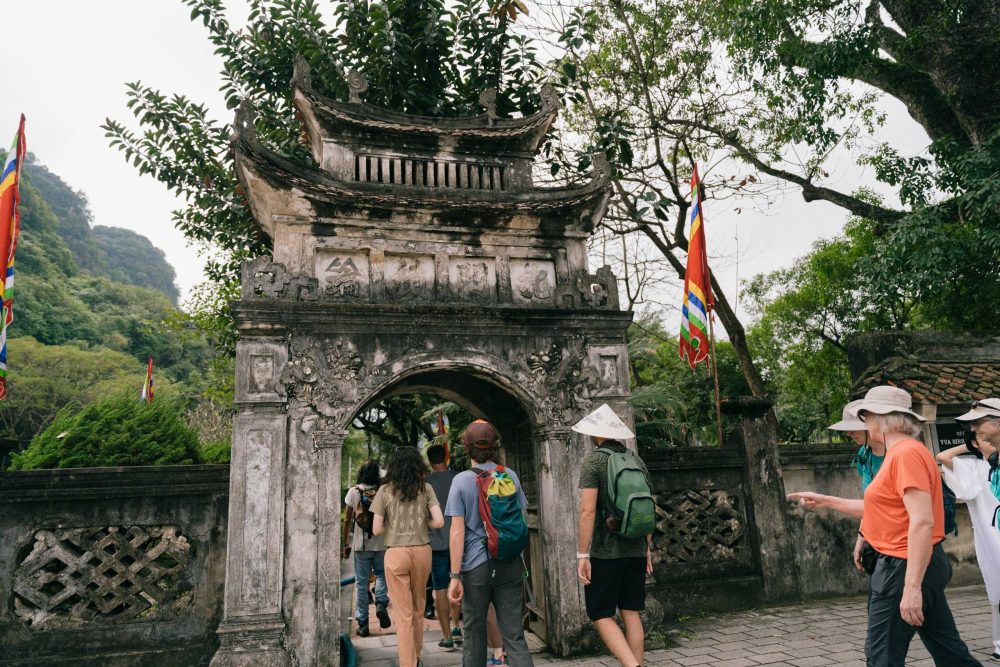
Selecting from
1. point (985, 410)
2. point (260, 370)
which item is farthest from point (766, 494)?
point (260, 370)

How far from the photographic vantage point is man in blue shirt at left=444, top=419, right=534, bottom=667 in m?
4.36

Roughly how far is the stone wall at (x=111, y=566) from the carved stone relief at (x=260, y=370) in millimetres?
1046

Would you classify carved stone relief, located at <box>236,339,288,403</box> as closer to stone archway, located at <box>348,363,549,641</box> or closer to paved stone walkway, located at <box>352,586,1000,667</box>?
stone archway, located at <box>348,363,549,641</box>

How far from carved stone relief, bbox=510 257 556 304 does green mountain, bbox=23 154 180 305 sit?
214ft

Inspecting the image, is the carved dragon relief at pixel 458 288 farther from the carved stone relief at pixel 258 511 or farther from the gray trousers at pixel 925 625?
the gray trousers at pixel 925 625

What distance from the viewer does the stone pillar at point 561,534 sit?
616 cm

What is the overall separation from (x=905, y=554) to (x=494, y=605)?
2.53 metres

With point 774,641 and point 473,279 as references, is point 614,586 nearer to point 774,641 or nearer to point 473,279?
point 774,641

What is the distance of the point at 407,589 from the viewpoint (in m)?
5.03

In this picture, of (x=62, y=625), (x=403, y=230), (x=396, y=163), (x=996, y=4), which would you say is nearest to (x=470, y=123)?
(x=396, y=163)

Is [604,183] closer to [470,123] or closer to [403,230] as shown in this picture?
[470,123]

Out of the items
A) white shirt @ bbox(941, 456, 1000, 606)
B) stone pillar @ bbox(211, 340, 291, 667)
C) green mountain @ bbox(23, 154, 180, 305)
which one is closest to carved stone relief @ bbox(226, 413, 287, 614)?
stone pillar @ bbox(211, 340, 291, 667)

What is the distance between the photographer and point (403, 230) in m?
6.82

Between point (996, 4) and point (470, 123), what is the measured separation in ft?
33.0
